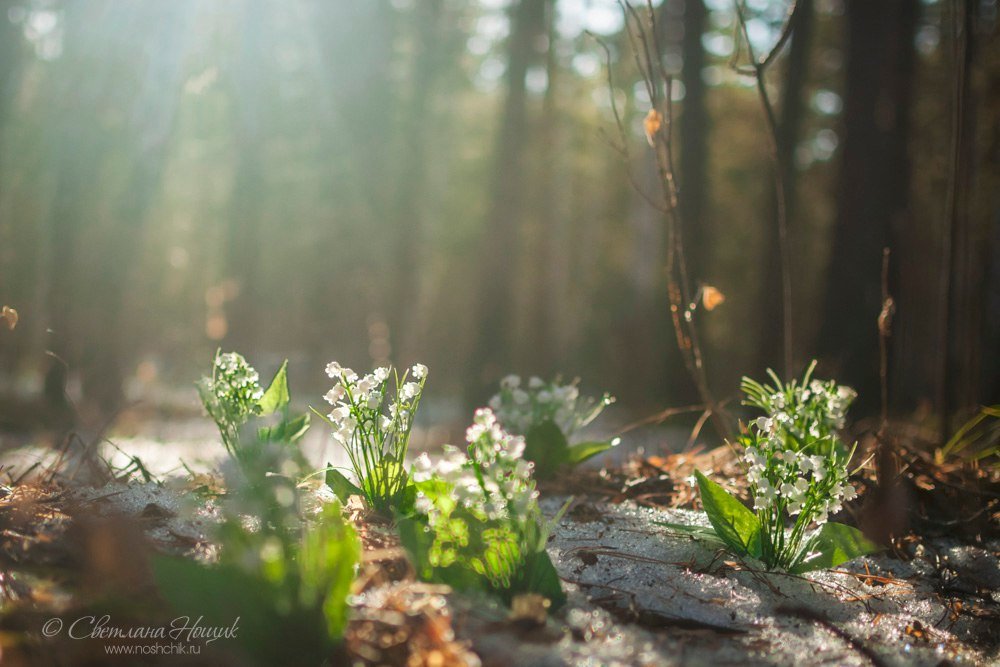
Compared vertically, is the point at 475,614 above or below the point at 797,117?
below

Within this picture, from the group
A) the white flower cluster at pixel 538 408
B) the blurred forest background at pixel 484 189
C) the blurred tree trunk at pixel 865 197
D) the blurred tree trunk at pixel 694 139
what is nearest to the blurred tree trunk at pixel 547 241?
the blurred forest background at pixel 484 189

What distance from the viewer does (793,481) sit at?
6.64 ft

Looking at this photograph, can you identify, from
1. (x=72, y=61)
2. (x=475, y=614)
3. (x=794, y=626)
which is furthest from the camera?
(x=72, y=61)

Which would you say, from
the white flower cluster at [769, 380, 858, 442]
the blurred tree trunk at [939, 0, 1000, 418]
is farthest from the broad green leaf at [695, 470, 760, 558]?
the blurred tree trunk at [939, 0, 1000, 418]

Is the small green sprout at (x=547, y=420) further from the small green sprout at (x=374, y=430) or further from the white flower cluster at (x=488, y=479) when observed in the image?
the white flower cluster at (x=488, y=479)

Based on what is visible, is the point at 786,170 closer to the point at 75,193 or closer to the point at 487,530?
the point at 75,193

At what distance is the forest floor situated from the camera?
1.37 m

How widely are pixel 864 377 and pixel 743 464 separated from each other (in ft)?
12.9

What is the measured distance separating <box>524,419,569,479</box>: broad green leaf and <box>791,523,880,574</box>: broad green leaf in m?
0.99

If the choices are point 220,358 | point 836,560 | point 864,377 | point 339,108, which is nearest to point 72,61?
point 339,108

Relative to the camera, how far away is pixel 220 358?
2367 mm

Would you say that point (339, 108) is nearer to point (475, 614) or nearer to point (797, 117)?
point (797, 117)

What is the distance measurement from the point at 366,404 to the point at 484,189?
21445mm

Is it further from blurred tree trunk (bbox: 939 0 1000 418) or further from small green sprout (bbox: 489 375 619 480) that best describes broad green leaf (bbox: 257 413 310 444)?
blurred tree trunk (bbox: 939 0 1000 418)
